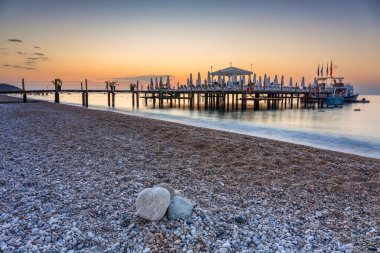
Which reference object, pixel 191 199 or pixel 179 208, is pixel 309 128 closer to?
pixel 191 199

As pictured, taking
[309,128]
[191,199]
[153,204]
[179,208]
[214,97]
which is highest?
[214,97]

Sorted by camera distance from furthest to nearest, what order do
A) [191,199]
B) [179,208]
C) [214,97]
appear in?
[214,97] < [191,199] < [179,208]

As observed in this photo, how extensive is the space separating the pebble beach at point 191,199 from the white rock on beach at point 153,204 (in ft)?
0.41

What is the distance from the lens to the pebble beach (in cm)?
351

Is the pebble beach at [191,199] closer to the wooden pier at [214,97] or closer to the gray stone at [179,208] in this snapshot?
the gray stone at [179,208]

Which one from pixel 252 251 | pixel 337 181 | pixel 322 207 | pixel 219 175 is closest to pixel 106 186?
pixel 219 175

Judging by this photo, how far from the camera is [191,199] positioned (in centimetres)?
492

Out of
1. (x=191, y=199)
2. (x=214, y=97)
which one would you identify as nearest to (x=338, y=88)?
(x=214, y=97)

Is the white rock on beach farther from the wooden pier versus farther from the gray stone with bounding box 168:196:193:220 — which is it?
the wooden pier

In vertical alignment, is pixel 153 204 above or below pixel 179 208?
above

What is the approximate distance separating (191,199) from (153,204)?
3.60 ft

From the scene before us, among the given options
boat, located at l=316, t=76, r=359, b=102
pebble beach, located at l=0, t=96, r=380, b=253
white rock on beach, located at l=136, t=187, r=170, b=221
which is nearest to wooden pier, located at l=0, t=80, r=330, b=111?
boat, located at l=316, t=76, r=359, b=102

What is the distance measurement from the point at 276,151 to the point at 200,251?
725cm

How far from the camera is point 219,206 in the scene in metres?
4.67
